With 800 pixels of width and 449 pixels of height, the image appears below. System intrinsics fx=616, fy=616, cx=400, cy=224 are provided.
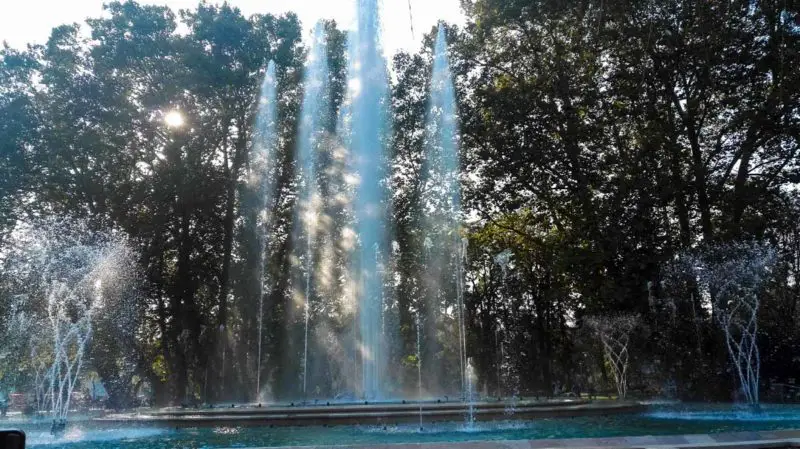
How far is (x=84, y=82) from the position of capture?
23.0 m

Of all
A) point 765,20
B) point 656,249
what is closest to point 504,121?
point 656,249

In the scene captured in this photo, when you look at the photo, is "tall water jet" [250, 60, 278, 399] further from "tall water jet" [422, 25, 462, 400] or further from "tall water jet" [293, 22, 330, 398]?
"tall water jet" [422, 25, 462, 400]

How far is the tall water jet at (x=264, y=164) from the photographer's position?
81.9 ft

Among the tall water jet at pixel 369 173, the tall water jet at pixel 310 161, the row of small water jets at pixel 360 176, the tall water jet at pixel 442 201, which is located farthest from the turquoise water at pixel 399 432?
the tall water jet at pixel 310 161

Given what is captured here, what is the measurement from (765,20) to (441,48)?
36.2 ft

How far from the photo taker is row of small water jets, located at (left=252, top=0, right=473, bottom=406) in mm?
21297

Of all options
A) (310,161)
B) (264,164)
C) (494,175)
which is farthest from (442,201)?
(264,164)

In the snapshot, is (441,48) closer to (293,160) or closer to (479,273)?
(293,160)

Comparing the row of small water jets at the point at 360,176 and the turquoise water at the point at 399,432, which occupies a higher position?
the row of small water jets at the point at 360,176

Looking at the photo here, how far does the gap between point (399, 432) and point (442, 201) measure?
14793 millimetres

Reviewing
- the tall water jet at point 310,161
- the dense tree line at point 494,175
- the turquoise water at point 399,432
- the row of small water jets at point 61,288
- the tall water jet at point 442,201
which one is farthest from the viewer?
the tall water jet at point 310,161

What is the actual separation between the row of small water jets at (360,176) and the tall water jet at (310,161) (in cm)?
4

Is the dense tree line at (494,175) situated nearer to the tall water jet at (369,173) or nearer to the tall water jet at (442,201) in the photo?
the tall water jet at (442,201)

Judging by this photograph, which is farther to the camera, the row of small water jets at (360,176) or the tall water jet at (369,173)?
the row of small water jets at (360,176)
